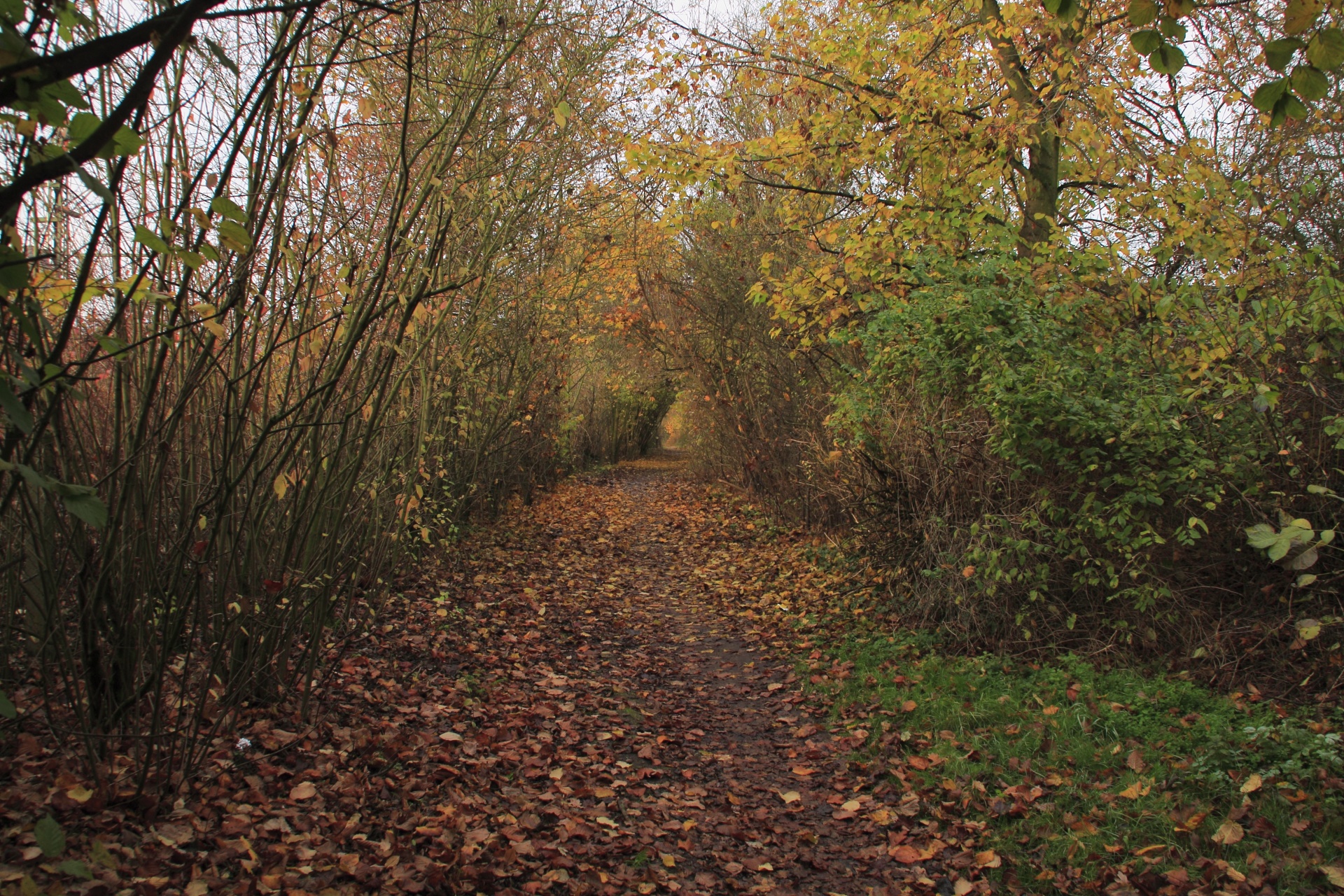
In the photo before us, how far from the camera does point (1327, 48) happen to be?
Answer: 173 cm

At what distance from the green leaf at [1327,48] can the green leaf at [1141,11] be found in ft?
1.14

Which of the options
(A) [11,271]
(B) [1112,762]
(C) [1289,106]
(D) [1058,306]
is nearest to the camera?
(A) [11,271]

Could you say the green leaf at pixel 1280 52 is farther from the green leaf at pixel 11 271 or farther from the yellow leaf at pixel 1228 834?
the yellow leaf at pixel 1228 834

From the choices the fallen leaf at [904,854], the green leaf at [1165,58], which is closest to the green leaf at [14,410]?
the green leaf at [1165,58]

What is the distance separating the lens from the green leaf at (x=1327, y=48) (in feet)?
5.66

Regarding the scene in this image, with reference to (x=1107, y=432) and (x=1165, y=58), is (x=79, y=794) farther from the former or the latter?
(x=1107, y=432)

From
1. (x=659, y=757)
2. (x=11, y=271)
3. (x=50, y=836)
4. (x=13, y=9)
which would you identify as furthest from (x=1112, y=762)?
(x=13, y=9)

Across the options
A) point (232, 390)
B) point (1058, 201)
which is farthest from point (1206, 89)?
point (232, 390)

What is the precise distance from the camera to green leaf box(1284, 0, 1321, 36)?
1793 millimetres

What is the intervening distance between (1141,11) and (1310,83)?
39 cm

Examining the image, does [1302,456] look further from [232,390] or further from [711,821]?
[232,390]

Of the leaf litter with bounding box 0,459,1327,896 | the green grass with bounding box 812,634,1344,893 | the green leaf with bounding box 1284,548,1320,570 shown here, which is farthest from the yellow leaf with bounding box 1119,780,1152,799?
the green leaf with bounding box 1284,548,1320,570

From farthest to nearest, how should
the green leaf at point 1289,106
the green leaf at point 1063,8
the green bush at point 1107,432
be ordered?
the green bush at point 1107,432
the green leaf at point 1063,8
the green leaf at point 1289,106

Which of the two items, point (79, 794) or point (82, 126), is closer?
point (82, 126)
